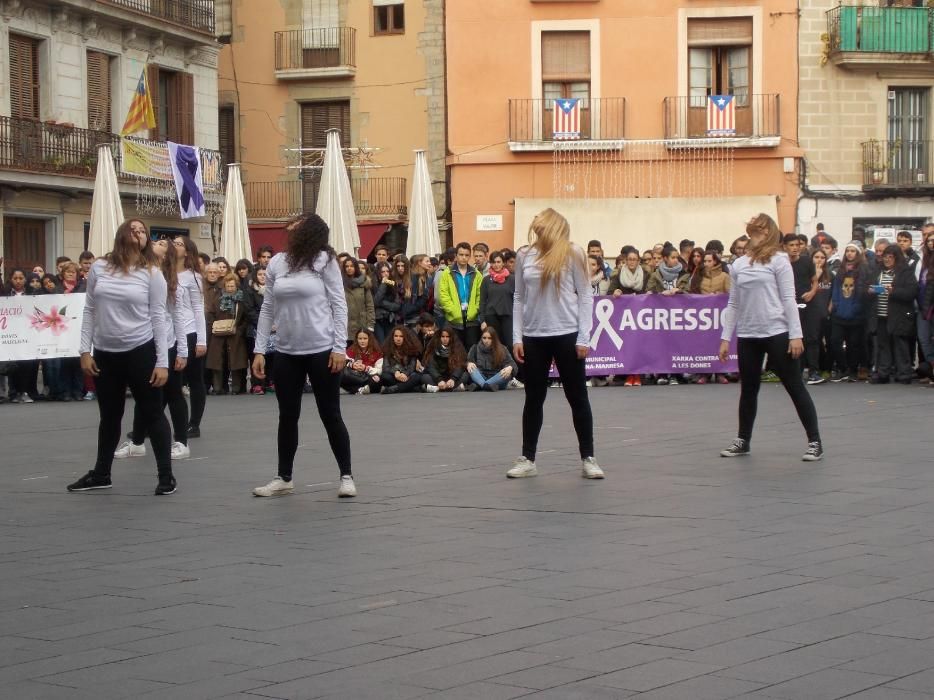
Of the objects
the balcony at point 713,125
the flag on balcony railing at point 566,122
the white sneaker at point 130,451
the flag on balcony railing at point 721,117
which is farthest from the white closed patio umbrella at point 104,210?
the white sneaker at point 130,451

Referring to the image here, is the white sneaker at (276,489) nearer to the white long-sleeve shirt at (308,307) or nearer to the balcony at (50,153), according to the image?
the white long-sleeve shirt at (308,307)

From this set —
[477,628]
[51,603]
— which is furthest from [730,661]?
[51,603]

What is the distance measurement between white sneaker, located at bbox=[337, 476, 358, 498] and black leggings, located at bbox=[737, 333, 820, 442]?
3.40 meters

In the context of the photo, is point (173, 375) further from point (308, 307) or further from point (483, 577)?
point (483, 577)

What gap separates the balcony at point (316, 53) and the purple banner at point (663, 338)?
19940 millimetres

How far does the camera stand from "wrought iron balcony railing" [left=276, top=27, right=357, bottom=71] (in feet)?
132

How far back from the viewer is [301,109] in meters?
41.0

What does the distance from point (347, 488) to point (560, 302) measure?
2059 mm

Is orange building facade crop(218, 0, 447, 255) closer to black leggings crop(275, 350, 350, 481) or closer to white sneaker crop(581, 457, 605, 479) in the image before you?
white sneaker crop(581, 457, 605, 479)

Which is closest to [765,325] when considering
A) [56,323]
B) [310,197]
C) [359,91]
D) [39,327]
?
[56,323]

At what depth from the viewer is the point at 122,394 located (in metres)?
10.9

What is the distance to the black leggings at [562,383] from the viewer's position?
11.0 meters

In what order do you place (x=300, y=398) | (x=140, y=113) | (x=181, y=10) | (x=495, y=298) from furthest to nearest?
(x=181, y=10), (x=140, y=113), (x=495, y=298), (x=300, y=398)

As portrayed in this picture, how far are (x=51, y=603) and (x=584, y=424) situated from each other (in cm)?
496
